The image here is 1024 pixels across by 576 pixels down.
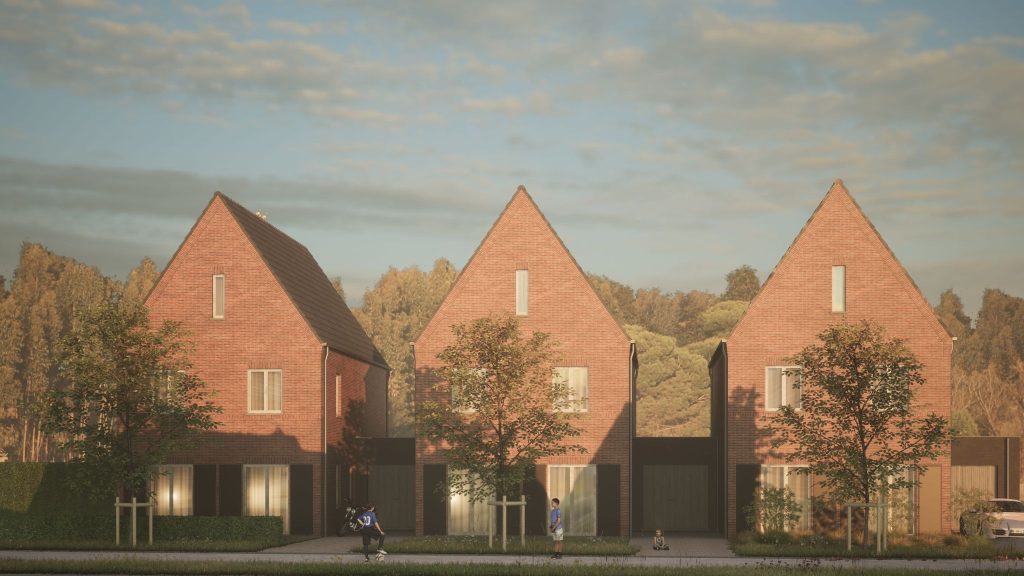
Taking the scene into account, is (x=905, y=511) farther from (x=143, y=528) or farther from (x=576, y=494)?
(x=143, y=528)

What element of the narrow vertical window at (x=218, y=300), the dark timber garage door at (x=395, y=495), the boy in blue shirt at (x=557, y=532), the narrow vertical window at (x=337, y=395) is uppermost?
the narrow vertical window at (x=218, y=300)

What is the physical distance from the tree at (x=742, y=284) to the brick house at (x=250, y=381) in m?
84.3

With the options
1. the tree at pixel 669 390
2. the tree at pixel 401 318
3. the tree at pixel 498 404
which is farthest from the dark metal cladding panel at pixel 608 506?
the tree at pixel 669 390

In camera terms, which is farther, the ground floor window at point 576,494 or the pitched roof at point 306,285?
the pitched roof at point 306,285

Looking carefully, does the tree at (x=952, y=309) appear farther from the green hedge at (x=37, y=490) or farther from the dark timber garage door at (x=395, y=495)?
the green hedge at (x=37, y=490)

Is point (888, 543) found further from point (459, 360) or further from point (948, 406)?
point (459, 360)

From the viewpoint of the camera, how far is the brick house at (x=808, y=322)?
37438 mm

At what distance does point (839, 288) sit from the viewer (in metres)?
38.2

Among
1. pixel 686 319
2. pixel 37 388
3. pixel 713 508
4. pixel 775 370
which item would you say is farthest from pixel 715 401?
pixel 686 319

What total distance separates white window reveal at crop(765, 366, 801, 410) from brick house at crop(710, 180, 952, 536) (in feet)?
0.11

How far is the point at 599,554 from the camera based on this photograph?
30.9 m

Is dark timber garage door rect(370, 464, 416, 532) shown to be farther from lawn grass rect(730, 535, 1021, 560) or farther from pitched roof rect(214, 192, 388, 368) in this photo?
lawn grass rect(730, 535, 1021, 560)

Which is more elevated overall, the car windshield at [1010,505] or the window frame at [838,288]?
the window frame at [838,288]

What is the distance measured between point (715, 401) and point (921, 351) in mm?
11391
